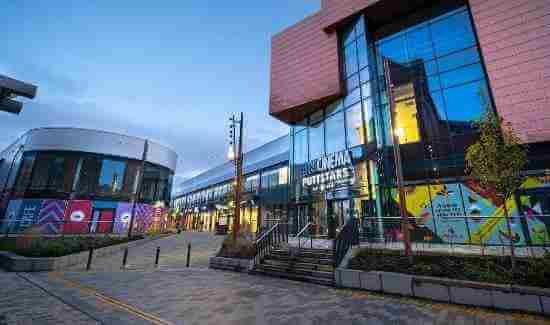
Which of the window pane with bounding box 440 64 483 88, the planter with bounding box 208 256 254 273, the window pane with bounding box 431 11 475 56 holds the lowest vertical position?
the planter with bounding box 208 256 254 273

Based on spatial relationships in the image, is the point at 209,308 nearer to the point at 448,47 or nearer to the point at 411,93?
the point at 411,93

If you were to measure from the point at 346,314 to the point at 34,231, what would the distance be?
18.3 metres

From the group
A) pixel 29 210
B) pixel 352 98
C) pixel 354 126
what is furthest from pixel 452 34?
pixel 29 210

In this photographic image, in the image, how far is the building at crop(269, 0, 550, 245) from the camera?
1330 centimetres

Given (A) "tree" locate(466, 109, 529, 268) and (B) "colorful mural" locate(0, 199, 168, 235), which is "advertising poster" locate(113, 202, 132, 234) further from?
(A) "tree" locate(466, 109, 529, 268)

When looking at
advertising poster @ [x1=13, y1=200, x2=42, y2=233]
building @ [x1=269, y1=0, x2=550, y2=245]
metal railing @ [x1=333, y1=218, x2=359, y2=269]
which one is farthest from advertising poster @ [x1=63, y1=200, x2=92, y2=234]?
A: metal railing @ [x1=333, y1=218, x2=359, y2=269]

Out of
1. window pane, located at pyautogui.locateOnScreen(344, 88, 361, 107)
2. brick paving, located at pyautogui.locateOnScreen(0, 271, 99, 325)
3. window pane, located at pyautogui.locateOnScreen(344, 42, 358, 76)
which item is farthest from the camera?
window pane, located at pyautogui.locateOnScreen(344, 42, 358, 76)

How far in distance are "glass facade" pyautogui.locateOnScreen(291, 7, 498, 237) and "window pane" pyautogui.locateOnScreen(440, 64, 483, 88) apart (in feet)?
0.17

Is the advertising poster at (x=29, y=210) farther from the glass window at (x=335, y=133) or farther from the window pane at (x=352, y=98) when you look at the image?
the window pane at (x=352, y=98)

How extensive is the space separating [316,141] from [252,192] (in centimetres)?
1758

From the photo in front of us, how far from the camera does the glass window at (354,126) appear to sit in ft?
59.3

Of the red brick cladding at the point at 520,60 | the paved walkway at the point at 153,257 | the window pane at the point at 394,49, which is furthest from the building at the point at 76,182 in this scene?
the red brick cladding at the point at 520,60

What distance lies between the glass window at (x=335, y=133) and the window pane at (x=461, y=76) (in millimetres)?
7052

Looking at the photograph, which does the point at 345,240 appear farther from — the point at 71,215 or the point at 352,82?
the point at 71,215
